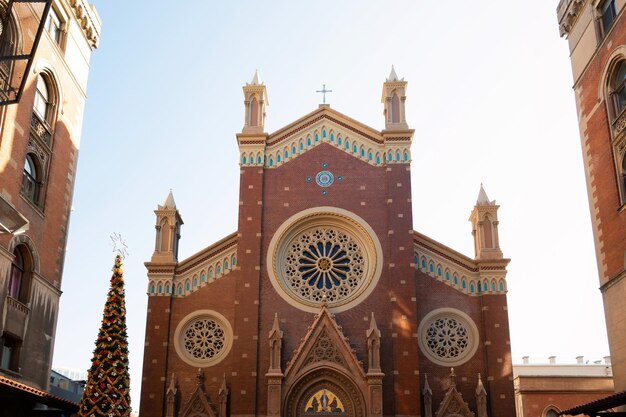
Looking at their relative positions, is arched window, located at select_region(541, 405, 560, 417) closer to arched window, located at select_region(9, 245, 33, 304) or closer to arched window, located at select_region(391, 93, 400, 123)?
arched window, located at select_region(391, 93, 400, 123)

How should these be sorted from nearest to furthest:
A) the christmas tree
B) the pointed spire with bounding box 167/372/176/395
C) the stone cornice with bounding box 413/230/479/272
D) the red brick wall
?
the christmas tree → the pointed spire with bounding box 167/372/176/395 → the red brick wall → the stone cornice with bounding box 413/230/479/272

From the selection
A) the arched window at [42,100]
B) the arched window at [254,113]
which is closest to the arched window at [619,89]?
the arched window at [254,113]

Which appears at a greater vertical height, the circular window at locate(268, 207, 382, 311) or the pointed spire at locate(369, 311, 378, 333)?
the circular window at locate(268, 207, 382, 311)

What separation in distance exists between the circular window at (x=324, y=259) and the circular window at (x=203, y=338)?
353cm

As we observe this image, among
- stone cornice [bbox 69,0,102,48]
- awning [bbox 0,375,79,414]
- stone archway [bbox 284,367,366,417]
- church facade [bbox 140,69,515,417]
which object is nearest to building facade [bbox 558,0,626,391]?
church facade [bbox 140,69,515,417]

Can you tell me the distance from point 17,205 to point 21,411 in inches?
280

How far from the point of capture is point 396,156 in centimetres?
3859

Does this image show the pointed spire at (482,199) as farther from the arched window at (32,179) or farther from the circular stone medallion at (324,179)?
the arched window at (32,179)

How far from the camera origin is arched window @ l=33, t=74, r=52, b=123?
27031mm

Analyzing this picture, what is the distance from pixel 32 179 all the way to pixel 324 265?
15.8 meters

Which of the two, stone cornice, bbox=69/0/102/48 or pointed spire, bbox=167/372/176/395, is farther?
pointed spire, bbox=167/372/176/395

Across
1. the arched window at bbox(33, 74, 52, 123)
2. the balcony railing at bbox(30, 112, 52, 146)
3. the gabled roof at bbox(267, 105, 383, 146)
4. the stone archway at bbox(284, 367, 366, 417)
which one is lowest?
the stone archway at bbox(284, 367, 366, 417)

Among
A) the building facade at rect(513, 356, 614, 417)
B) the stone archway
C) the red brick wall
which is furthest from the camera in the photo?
the building facade at rect(513, 356, 614, 417)

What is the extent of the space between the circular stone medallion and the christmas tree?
14434mm
